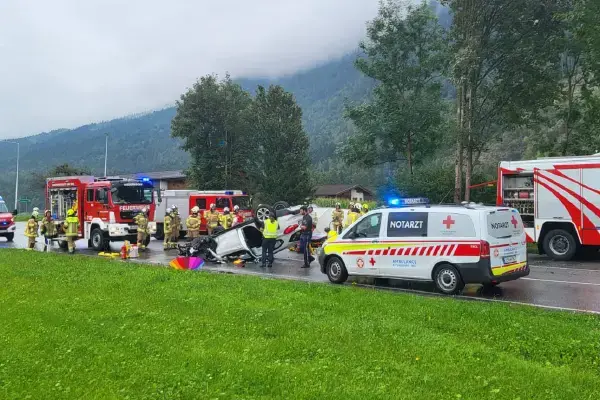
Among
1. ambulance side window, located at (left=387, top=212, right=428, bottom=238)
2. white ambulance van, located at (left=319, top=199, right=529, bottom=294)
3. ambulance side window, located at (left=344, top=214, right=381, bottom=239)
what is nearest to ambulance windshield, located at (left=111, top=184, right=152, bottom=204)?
white ambulance van, located at (left=319, top=199, right=529, bottom=294)

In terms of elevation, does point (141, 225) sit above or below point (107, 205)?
below

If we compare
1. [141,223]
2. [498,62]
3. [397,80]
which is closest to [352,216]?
[141,223]

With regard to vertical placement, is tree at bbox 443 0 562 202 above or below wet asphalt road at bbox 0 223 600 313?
above

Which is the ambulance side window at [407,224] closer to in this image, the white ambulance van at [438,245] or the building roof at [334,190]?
the white ambulance van at [438,245]

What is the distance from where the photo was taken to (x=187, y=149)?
1762 inches

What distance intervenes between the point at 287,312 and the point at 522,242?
17.4 ft

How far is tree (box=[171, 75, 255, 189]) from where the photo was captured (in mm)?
44438

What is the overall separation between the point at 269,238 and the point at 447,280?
6063 mm

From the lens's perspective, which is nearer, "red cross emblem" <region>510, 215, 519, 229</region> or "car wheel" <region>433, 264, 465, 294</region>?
"car wheel" <region>433, 264, 465, 294</region>

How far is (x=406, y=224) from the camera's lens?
11008 mm

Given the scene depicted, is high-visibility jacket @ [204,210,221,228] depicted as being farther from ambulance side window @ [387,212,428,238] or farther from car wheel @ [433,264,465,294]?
car wheel @ [433,264,465,294]

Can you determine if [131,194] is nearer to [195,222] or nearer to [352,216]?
[195,222]

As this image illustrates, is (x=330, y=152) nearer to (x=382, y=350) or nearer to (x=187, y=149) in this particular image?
(x=187, y=149)

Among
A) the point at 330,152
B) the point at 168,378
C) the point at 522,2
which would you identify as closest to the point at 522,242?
the point at 168,378
